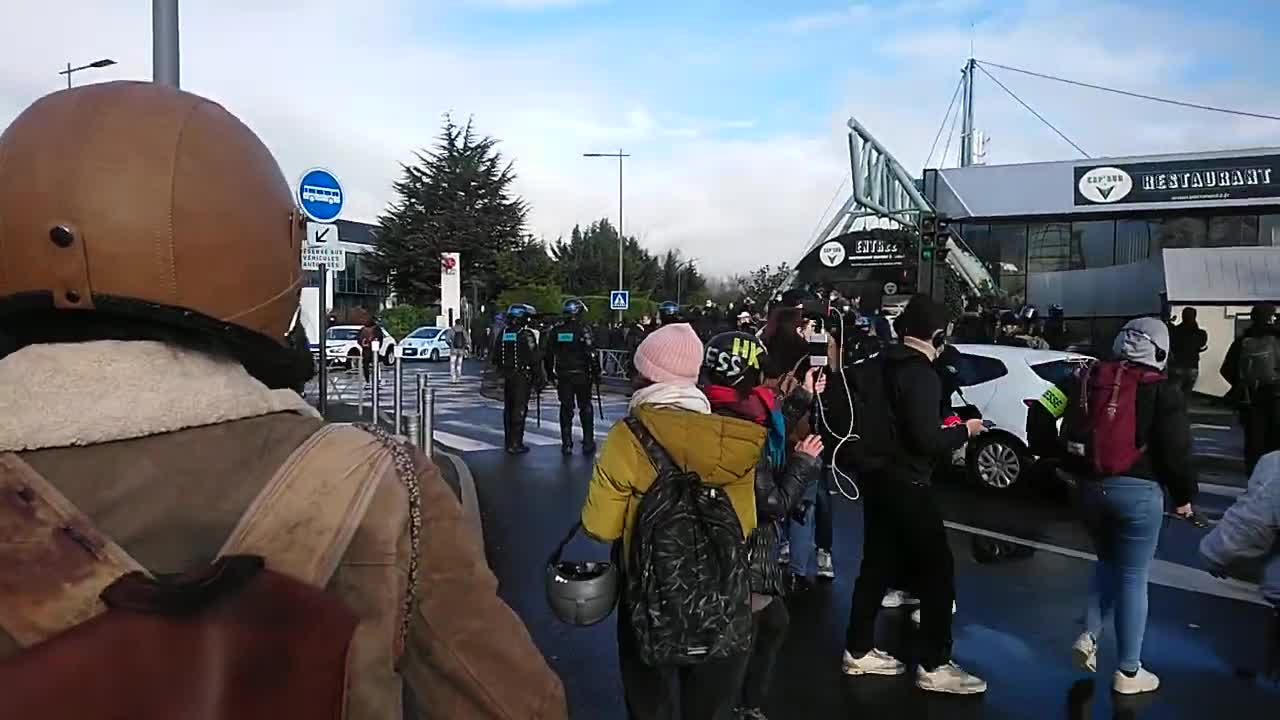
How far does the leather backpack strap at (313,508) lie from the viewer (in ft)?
3.50

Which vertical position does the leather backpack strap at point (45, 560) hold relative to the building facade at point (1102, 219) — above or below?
below

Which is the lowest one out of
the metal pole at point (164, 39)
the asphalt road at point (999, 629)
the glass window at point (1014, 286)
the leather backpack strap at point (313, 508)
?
the asphalt road at point (999, 629)

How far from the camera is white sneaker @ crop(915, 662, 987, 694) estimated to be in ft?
16.0

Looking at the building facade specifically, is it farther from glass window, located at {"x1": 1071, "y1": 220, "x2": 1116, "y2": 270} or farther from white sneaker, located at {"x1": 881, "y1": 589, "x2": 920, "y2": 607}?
white sneaker, located at {"x1": 881, "y1": 589, "x2": 920, "y2": 607}

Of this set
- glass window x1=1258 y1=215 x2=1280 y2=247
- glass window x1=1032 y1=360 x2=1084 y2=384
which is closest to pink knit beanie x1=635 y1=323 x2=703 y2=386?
glass window x1=1032 y1=360 x2=1084 y2=384

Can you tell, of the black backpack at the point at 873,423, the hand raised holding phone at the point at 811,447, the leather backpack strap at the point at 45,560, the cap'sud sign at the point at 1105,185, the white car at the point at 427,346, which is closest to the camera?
the leather backpack strap at the point at 45,560

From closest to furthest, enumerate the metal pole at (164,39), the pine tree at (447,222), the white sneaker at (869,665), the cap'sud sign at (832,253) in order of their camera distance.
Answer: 1. the white sneaker at (869,665)
2. the metal pole at (164,39)
3. the cap'sud sign at (832,253)
4. the pine tree at (447,222)

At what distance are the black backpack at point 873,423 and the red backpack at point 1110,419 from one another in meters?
0.93

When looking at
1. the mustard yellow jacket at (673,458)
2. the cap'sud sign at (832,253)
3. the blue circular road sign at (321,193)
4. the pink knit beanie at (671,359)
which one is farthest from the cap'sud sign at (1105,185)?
the mustard yellow jacket at (673,458)

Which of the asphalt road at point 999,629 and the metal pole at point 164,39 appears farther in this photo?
the metal pole at point 164,39

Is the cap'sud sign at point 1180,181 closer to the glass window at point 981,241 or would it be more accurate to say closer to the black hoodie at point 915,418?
the glass window at point 981,241

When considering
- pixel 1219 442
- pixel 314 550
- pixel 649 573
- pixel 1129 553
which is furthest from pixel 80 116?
pixel 1219 442

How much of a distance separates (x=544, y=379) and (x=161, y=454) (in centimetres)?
1274

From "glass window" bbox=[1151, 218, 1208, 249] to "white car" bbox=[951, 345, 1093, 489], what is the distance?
88.3 ft
